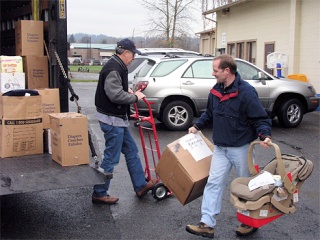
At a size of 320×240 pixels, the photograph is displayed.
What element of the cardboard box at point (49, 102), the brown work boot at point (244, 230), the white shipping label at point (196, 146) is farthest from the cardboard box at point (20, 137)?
the brown work boot at point (244, 230)

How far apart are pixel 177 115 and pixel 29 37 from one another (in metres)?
5.59

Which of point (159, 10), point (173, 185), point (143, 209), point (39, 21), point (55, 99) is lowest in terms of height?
point (143, 209)

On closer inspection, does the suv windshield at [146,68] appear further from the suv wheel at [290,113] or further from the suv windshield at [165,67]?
the suv wheel at [290,113]

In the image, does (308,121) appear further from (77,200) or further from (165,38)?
(165,38)

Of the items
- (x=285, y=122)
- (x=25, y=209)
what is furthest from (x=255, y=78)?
(x=25, y=209)

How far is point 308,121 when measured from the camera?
43.3 feet

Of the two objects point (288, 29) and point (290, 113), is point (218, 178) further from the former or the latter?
point (288, 29)

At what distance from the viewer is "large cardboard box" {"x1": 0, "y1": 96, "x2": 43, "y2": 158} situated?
4.83m

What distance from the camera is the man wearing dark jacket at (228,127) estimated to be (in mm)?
4504

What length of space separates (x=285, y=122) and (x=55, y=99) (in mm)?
7570

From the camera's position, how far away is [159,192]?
5.79 m

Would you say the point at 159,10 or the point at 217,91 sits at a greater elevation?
the point at 159,10

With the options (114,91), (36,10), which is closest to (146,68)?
(36,10)

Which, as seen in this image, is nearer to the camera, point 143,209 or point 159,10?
point 143,209
